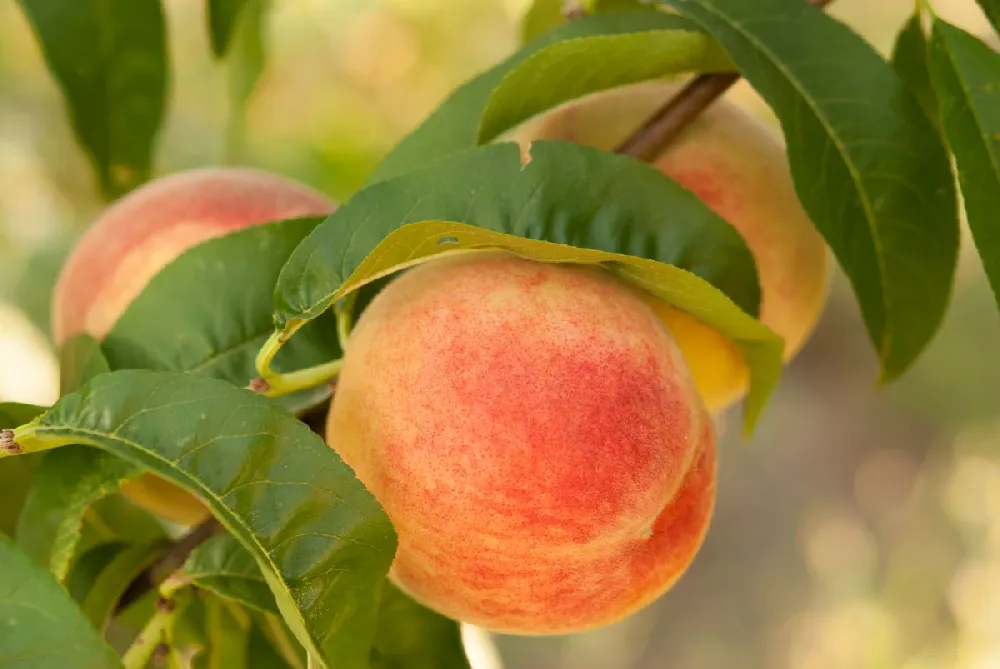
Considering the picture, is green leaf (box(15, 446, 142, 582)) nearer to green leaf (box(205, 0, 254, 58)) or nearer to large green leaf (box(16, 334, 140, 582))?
large green leaf (box(16, 334, 140, 582))

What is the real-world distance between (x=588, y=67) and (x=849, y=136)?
6.4 inches

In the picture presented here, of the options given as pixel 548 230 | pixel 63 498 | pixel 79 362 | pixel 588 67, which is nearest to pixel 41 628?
pixel 63 498

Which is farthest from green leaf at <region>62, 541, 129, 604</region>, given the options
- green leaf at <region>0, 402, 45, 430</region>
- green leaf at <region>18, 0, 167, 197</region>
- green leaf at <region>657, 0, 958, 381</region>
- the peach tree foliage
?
green leaf at <region>657, 0, 958, 381</region>

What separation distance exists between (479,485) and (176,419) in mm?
151

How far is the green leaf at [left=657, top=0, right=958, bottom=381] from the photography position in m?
0.59

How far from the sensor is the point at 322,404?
0.65 m

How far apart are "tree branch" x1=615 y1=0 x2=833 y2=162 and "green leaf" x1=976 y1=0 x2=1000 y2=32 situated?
0.10 meters

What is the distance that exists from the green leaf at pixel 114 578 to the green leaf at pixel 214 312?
13 centimetres

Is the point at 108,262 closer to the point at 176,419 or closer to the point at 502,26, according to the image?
the point at 176,419

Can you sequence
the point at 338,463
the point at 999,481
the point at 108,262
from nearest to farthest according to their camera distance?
1. the point at 338,463
2. the point at 108,262
3. the point at 999,481

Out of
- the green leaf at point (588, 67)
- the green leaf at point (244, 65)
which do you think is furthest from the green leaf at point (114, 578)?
the green leaf at point (244, 65)

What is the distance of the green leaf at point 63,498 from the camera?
0.55 m

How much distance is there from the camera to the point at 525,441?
49cm

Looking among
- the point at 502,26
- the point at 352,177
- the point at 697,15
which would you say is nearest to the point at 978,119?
the point at 697,15
